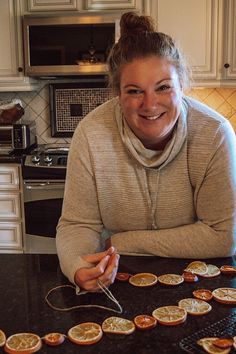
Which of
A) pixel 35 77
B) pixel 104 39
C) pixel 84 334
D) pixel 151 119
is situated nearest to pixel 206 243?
pixel 151 119

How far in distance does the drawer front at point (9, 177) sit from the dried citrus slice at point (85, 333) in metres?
2.02

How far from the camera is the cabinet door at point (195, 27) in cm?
280

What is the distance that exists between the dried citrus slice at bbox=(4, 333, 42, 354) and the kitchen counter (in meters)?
0.01

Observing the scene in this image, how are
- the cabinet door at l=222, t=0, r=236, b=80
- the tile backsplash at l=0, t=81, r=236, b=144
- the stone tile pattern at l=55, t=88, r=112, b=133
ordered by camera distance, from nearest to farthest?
the cabinet door at l=222, t=0, r=236, b=80
the tile backsplash at l=0, t=81, r=236, b=144
the stone tile pattern at l=55, t=88, r=112, b=133

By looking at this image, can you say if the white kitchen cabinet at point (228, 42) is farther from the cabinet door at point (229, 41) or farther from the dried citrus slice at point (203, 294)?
the dried citrus slice at point (203, 294)

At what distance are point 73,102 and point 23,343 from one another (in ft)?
8.65

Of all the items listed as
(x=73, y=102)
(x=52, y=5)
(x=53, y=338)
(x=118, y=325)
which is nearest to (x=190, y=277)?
(x=118, y=325)

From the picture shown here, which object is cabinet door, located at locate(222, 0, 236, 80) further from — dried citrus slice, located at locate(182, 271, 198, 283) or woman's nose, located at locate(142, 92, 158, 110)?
dried citrus slice, located at locate(182, 271, 198, 283)

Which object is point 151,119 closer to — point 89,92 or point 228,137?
point 228,137

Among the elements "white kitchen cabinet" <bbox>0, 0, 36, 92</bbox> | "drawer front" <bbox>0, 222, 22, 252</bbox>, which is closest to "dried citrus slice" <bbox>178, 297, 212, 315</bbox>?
"drawer front" <bbox>0, 222, 22, 252</bbox>

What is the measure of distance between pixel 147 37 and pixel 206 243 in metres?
0.56

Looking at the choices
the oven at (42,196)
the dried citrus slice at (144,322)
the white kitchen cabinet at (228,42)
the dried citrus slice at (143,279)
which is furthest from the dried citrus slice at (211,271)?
the white kitchen cabinet at (228,42)

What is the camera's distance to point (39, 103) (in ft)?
10.7

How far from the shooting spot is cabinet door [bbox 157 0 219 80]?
2805mm
